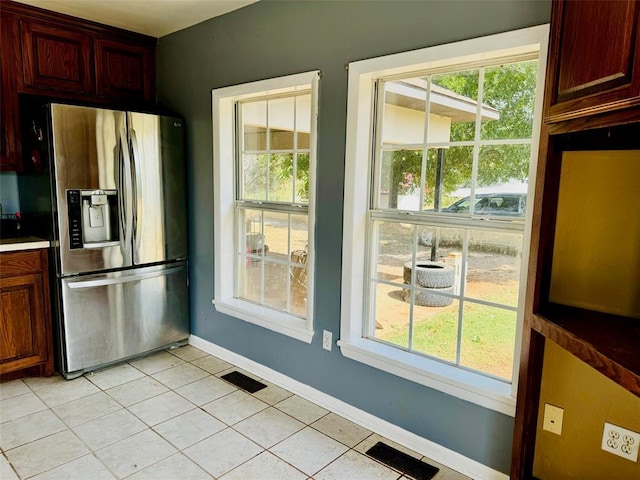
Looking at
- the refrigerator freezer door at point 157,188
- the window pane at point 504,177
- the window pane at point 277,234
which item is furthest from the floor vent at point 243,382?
the window pane at point 504,177

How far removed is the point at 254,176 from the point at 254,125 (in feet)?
1.15

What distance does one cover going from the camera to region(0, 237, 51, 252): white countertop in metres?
2.52

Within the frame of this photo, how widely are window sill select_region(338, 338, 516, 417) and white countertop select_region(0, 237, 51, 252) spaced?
2.01m

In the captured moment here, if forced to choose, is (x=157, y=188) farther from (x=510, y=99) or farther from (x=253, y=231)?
(x=510, y=99)

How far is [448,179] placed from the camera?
1979mm

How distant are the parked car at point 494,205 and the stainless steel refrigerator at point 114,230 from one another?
2057 mm

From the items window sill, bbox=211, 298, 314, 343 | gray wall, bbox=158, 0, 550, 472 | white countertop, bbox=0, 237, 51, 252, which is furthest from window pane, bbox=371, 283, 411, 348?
white countertop, bbox=0, 237, 51, 252

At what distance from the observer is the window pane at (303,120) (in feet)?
8.37

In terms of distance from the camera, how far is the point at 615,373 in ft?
3.28

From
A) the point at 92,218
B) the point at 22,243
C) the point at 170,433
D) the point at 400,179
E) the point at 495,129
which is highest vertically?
the point at 495,129

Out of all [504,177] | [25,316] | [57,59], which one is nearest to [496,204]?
[504,177]

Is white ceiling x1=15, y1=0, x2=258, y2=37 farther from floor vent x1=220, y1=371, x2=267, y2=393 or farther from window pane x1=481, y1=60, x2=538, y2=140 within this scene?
floor vent x1=220, y1=371, x2=267, y2=393

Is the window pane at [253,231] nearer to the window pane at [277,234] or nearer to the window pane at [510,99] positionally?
the window pane at [277,234]

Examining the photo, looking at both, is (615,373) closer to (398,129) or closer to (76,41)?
(398,129)
